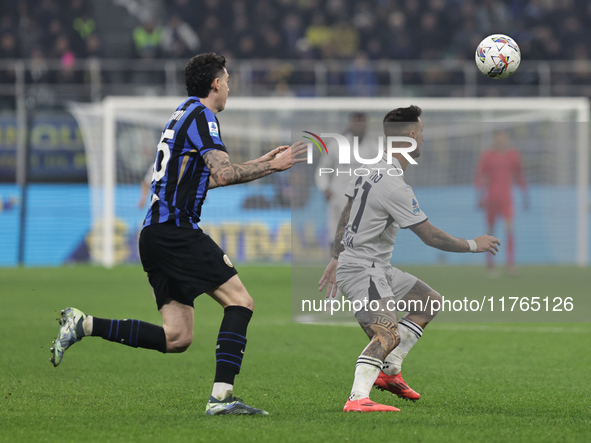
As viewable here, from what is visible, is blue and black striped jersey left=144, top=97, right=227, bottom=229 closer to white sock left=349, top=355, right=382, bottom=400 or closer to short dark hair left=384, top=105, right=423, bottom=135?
short dark hair left=384, top=105, right=423, bottom=135

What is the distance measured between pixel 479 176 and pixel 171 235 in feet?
36.8

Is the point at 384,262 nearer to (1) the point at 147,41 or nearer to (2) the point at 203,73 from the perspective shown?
(2) the point at 203,73

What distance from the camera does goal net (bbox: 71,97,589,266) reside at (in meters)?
16.2

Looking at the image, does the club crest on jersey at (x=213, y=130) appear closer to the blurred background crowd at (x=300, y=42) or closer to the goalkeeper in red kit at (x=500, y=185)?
the goalkeeper in red kit at (x=500, y=185)

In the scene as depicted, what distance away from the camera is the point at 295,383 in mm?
6641

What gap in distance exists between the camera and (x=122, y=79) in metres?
20.2

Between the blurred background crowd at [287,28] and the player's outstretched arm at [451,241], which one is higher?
the blurred background crowd at [287,28]

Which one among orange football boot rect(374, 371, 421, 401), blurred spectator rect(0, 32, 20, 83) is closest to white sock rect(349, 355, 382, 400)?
orange football boot rect(374, 371, 421, 401)

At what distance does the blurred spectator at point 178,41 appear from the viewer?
71.5 feet

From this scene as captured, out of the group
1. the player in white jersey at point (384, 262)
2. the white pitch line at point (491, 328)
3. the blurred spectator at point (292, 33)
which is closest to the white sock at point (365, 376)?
the player in white jersey at point (384, 262)

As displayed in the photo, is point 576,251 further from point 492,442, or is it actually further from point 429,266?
point 492,442

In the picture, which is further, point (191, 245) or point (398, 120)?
point (398, 120)

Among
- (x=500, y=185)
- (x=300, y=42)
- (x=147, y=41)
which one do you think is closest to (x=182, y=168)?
(x=500, y=185)

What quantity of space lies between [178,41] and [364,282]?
1731 cm
